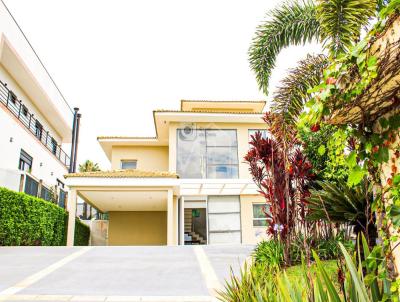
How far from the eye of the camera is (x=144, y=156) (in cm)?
2492

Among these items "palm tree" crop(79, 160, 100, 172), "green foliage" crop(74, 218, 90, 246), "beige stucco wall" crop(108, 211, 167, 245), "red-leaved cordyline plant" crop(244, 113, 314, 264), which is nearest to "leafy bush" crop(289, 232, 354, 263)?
"red-leaved cordyline plant" crop(244, 113, 314, 264)

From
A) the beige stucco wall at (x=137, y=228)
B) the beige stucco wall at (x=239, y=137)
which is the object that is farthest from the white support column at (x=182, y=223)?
the beige stucco wall at (x=137, y=228)

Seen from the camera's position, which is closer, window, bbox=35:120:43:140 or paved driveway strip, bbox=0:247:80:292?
paved driveway strip, bbox=0:247:80:292

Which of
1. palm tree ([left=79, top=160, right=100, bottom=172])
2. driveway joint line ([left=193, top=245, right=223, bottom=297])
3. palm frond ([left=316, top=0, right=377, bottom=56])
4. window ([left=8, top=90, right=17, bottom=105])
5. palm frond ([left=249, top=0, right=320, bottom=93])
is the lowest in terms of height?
driveway joint line ([left=193, top=245, right=223, bottom=297])

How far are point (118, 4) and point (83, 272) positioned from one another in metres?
7.66

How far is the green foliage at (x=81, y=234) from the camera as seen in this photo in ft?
65.0

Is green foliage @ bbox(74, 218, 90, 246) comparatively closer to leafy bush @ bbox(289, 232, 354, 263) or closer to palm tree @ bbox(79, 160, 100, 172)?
leafy bush @ bbox(289, 232, 354, 263)

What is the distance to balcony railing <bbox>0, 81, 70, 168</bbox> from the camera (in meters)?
17.5

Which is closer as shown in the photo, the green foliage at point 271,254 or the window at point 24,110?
the green foliage at point 271,254

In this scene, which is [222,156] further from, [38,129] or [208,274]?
[208,274]

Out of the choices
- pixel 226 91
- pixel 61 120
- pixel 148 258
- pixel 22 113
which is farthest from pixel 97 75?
pixel 148 258

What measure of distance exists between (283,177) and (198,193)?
40.8 feet

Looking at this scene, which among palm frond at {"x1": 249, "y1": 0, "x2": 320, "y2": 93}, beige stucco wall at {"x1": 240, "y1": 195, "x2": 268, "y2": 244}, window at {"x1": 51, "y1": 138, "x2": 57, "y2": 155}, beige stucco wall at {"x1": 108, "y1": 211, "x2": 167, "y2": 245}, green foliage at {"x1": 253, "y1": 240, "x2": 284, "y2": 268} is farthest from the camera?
window at {"x1": 51, "y1": 138, "x2": 57, "y2": 155}

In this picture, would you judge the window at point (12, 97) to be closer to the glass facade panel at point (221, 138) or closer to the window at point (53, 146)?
the window at point (53, 146)
